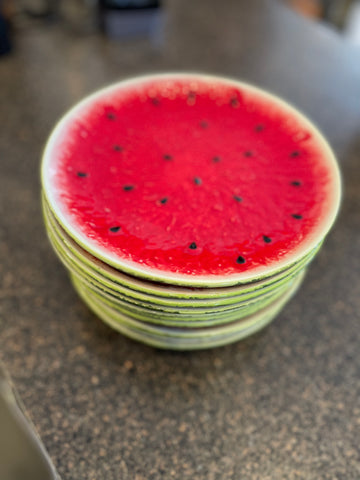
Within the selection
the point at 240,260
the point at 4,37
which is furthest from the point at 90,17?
the point at 240,260

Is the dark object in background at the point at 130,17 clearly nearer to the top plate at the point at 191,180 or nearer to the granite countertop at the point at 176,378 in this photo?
the granite countertop at the point at 176,378

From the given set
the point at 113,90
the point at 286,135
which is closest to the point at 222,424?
the point at 286,135

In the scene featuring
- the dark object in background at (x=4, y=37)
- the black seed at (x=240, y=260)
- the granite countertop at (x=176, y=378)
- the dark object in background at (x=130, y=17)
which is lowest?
the granite countertop at (x=176, y=378)

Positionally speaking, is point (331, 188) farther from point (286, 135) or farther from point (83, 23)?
point (83, 23)

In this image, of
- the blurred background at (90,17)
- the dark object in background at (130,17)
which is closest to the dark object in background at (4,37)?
the blurred background at (90,17)

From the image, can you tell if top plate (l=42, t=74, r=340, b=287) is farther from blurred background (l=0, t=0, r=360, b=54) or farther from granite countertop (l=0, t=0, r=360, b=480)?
blurred background (l=0, t=0, r=360, b=54)

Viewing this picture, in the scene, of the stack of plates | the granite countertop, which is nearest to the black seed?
the stack of plates

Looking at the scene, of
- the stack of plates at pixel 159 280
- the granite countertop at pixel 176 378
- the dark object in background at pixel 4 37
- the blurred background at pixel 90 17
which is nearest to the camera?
the stack of plates at pixel 159 280
